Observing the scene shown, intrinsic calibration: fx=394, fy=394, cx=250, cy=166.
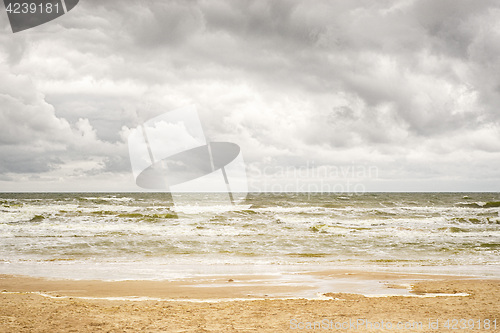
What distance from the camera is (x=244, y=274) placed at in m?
11.1

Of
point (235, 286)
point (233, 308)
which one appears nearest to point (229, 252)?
point (235, 286)

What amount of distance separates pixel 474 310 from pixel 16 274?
11.0 m

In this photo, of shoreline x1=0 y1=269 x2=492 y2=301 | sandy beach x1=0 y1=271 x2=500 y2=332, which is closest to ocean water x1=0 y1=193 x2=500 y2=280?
shoreline x1=0 y1=269 x2=492 y2=301

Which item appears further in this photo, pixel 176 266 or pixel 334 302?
pixel 176 266

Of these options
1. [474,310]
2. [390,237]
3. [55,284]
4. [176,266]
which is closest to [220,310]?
[474,310]

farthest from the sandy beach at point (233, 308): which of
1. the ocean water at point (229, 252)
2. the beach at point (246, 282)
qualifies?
the ocean water at point (229, 252)

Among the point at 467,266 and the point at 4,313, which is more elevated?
the point at 4,313

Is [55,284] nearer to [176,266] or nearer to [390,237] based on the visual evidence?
[176,266]

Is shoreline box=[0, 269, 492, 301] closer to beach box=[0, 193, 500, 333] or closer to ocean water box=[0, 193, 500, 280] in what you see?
beach box=[0, 193, 500, 333]

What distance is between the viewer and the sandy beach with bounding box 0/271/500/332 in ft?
18.7

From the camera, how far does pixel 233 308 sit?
269 inches

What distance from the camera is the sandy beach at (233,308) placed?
5699 mm

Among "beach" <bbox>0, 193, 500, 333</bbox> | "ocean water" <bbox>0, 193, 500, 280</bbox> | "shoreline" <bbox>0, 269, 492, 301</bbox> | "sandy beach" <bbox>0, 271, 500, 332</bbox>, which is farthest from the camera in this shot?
"ocean water" <bbox>0, 193, 500, 280</bbox>

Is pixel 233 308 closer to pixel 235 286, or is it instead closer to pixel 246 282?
pixel 235 286
